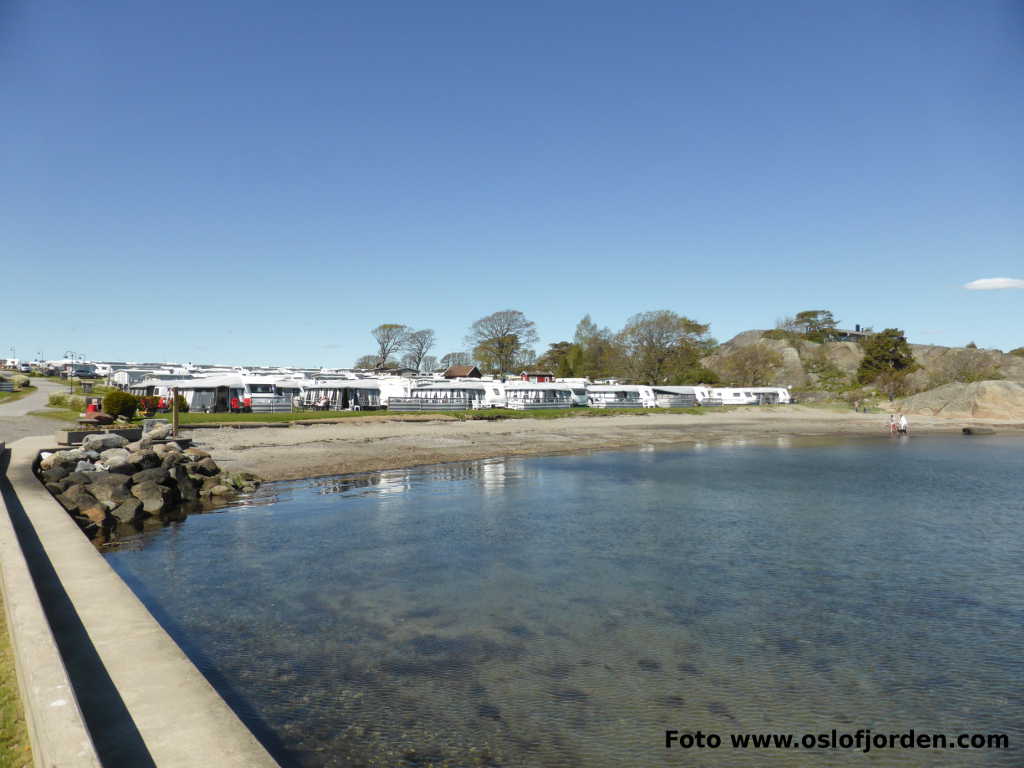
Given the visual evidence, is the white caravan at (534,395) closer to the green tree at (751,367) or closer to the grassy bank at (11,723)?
the green tree at (751,367)

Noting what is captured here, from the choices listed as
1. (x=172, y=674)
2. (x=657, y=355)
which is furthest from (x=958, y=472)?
(x=657, y=355)

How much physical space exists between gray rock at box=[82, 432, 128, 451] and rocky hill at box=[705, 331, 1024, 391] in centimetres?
9435

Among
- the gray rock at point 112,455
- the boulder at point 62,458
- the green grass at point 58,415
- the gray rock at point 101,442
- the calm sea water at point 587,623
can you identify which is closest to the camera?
the calm sea water at point 587,623

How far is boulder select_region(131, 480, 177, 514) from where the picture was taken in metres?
18.5

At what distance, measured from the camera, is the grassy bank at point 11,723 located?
4730mm

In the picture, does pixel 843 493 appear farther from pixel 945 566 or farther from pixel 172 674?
pixel 172 674

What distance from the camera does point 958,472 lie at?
104 feet

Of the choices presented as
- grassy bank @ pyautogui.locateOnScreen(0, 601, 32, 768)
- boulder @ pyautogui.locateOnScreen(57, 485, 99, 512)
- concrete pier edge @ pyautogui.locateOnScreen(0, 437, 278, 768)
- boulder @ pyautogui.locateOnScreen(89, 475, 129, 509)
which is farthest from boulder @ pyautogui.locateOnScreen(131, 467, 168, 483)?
grassy bank @ pyautogui.locateOnScreen(0, 601, 32, 768)

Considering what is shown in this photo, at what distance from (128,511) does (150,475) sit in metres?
1.88

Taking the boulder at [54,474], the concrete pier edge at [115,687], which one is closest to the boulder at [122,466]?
the boulder at [54,474]

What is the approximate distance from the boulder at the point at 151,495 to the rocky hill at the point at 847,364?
95.7 meters

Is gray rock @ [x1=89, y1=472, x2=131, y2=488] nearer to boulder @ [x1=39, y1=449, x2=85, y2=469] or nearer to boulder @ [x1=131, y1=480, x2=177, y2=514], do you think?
boulder @ [x1=131, y1=480, x2=177, y2=514]

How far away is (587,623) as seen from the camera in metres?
10.5

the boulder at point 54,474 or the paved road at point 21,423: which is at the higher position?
the paved road at point 21,423
